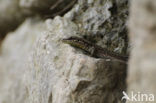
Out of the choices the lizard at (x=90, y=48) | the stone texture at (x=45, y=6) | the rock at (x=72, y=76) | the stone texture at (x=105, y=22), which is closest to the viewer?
the rock at (x=72, y=76)

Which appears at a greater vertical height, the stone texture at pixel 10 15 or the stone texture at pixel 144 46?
the stone texture at pixel 10 15

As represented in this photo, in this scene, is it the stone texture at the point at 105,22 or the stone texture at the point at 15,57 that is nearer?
the stone texture at the point at 105,22

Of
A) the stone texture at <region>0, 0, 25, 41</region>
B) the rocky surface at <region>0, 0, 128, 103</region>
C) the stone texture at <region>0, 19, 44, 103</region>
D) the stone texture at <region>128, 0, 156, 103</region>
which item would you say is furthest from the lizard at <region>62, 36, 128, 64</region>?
the stone texture at <region>0, 0, 25, 41</region>

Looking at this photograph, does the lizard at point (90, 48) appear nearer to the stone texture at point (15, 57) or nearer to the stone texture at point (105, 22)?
the stone texture at point (105, 22)

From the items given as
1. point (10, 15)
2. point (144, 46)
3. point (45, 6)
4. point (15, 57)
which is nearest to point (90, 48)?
point (144, 46)

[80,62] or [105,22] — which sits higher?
[105,22]

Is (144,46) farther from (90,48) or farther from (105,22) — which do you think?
(105,22)

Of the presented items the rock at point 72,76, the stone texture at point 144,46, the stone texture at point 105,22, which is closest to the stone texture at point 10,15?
the stone texture at point 105,22
